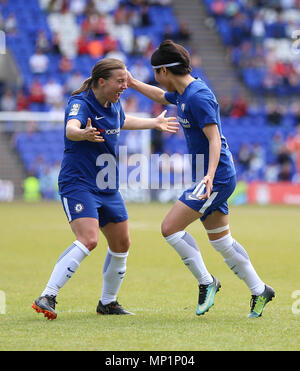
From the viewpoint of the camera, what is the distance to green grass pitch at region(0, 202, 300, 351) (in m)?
5.48

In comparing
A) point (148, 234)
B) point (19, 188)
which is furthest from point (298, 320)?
point (19, 188)

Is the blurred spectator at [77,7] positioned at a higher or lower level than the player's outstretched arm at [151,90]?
higher

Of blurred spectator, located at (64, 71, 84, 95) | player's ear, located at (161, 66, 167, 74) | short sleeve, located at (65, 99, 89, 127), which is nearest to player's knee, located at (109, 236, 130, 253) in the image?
short sleeve, located at (65, 99, 89, 127)

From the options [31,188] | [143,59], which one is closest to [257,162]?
[143,59]

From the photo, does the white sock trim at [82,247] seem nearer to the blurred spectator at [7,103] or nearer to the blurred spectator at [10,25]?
the blurred spectator at [7,103]

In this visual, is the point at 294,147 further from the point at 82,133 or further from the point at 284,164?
the point at 82,133

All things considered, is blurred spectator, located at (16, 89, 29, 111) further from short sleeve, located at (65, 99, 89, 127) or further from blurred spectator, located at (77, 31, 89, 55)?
short sleeve, located at (65, 99, 89, 127)

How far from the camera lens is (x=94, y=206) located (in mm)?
6539

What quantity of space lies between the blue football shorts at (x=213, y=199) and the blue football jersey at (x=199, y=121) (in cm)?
7

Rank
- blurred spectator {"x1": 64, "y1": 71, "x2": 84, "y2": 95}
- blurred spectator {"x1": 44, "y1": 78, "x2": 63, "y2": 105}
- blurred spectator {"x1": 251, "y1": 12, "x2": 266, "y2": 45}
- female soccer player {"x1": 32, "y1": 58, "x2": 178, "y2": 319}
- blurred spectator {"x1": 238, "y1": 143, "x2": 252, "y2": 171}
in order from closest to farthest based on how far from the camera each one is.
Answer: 1. female soccer player {"x1": 32, "y1": 58, "x2": 178, "y2": 319}
2. blurred spectator {"x1": 44, "y1": 78, "x2": 63, "y2": 105}
3. blurred spectator {"x1": 64, "y1": 71, "x2": 84, "y2": 95}
4. blurred spectator {"x1": 238, "y1": 143, "x2": 252, "y2": 171}
5. blurred spectator {"x1": 251, "y1": 12, "x2": 266, "y2": 45}

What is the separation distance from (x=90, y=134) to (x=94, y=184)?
722 millimetres

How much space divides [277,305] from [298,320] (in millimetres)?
907

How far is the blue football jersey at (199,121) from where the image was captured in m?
6.34

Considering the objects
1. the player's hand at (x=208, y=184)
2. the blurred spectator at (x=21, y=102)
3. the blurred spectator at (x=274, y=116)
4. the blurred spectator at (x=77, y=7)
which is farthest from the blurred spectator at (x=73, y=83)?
the player's hand at (x=208, y=184)
